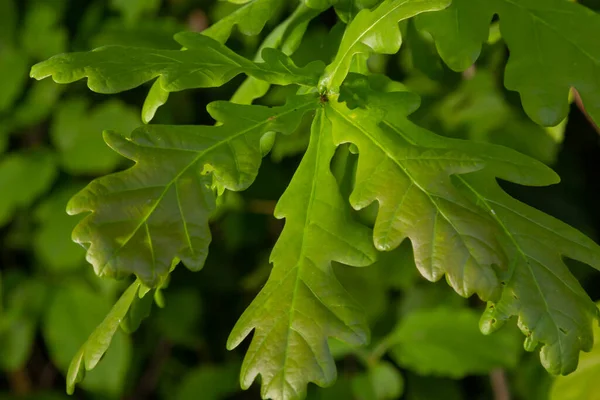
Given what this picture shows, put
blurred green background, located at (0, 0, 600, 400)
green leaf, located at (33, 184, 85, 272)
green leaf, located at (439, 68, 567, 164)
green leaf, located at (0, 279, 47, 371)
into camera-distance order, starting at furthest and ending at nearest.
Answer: green leaf, located at (0, 279, 47, 371), green leaf, located at (33, 184, 85, 272), blurred green background, located at (0, 0, 600, 400), green leaf, located at (439, 68, 567, 164)

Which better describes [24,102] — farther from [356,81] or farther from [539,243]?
[539,243]

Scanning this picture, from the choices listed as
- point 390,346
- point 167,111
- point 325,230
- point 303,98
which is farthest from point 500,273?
point 167,111

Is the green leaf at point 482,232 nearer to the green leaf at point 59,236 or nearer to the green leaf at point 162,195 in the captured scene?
the green leaf at point 162,195

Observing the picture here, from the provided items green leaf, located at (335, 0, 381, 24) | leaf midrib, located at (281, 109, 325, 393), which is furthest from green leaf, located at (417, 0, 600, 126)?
leaf midrib, located at (281, 109, 325, 393)

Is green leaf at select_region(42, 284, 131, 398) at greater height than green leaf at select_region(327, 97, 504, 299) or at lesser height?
lesser

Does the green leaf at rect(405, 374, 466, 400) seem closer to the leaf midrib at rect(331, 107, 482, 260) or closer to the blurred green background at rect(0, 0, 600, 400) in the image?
the blurred green background at rect(0, 0, 600, 400)

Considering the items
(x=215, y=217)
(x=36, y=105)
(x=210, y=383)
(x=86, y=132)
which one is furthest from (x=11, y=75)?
(x=210, y=383)

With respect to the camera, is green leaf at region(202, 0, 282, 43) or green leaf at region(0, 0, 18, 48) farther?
green leaf at region(0, 0, 18, 48)
